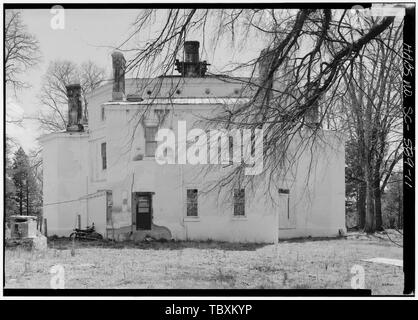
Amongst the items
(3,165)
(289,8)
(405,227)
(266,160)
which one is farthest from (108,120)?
(405,227)

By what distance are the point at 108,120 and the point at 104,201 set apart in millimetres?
849

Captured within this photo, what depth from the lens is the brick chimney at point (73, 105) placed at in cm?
628

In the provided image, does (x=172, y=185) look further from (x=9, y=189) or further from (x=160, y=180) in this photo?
(x=9, y=189)

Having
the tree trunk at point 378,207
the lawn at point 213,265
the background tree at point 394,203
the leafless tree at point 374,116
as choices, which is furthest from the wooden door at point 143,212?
the background tree at point 394,203

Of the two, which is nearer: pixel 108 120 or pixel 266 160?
pixel 266 160

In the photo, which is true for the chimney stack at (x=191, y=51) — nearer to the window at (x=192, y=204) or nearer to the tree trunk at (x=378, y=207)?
the window at (x=192, y=204)

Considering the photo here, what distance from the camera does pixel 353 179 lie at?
247 inches

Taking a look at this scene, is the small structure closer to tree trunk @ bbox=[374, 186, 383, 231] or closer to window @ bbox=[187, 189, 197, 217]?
window @ bbox=[187, 189, 197, 217]

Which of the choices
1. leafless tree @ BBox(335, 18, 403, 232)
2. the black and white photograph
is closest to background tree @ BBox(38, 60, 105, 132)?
the black and white photograph

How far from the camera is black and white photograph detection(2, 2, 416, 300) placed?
5602 millimetres

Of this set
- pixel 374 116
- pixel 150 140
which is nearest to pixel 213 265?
pixel 150 140

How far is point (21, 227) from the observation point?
19.1 feet
